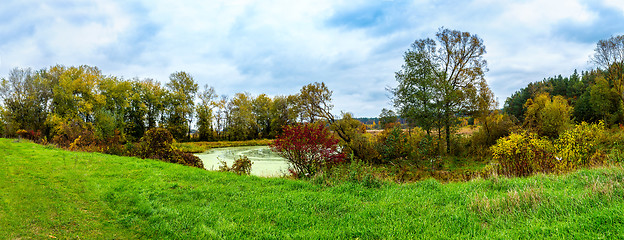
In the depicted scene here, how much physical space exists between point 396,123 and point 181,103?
1374 inches

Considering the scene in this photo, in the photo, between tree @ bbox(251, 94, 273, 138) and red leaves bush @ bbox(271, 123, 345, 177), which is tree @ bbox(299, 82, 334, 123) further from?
tree @ bbox(251, 94, 273, 138)

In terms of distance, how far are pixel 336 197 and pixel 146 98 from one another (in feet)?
144

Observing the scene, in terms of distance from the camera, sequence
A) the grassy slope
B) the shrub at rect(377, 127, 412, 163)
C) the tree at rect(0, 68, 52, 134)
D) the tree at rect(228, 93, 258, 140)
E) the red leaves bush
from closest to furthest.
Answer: the grassy slope < the red leaves bush < the shrub at rect(377, 127, 412, 163) < the tree at rect(0, 68, 52, 134) < the tree at rect(228, 93, 258, 140)

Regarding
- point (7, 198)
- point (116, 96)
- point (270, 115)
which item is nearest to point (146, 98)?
point (116, 96)

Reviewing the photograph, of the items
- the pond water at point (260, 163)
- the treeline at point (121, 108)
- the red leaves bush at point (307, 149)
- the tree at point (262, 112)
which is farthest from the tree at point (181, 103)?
the red leaves bush at point (307, 149)

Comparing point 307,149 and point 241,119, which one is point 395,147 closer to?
point 307,149

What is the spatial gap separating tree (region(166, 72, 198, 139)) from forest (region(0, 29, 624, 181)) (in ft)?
0.49

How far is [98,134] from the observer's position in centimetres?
2048

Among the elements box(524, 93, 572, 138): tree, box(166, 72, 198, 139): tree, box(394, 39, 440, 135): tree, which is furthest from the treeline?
box(524, 93, 572, 138): tree

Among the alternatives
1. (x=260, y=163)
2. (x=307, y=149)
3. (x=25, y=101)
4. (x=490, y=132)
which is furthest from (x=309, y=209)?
(x=25, y=101)

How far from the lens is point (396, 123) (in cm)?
1789

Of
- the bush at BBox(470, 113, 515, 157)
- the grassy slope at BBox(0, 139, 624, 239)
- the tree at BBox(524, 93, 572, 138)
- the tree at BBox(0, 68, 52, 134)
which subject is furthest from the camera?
the tree at BBox(0, 68, 52, 134)

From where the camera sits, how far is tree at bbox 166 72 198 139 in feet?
138

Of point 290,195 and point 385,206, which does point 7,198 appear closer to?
point 290,195
